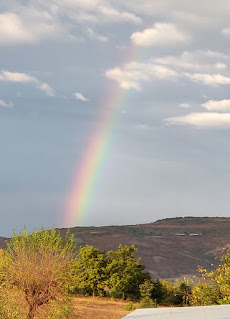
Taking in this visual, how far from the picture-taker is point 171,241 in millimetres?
139250

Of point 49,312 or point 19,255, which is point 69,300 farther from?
point 19,255

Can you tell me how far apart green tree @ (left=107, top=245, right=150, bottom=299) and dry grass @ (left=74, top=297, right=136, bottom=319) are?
1691 mm

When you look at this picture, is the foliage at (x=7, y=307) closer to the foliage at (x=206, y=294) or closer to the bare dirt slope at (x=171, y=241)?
the foliage at (x=206, y=294)

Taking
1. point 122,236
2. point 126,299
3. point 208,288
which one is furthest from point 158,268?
point 208,288

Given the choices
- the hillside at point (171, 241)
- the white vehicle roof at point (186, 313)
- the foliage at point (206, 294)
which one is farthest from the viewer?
the hillside at point (171, 241)

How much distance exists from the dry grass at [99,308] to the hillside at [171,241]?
58.8 metres

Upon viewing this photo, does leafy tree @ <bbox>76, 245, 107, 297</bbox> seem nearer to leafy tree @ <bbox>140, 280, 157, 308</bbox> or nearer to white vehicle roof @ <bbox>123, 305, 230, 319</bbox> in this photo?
leafy tree @ <bbox>140, 280, 157, 308</bbox>

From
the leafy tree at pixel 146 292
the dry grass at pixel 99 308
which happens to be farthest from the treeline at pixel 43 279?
the leafy tree at pixel 146 292

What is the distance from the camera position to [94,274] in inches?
2072

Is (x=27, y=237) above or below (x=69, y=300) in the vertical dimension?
above

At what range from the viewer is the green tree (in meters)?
51.5

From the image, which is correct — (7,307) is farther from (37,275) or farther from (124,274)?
(124,274)

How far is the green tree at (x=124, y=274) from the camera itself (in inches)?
2029

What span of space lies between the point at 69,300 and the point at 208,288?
11.0 metres
